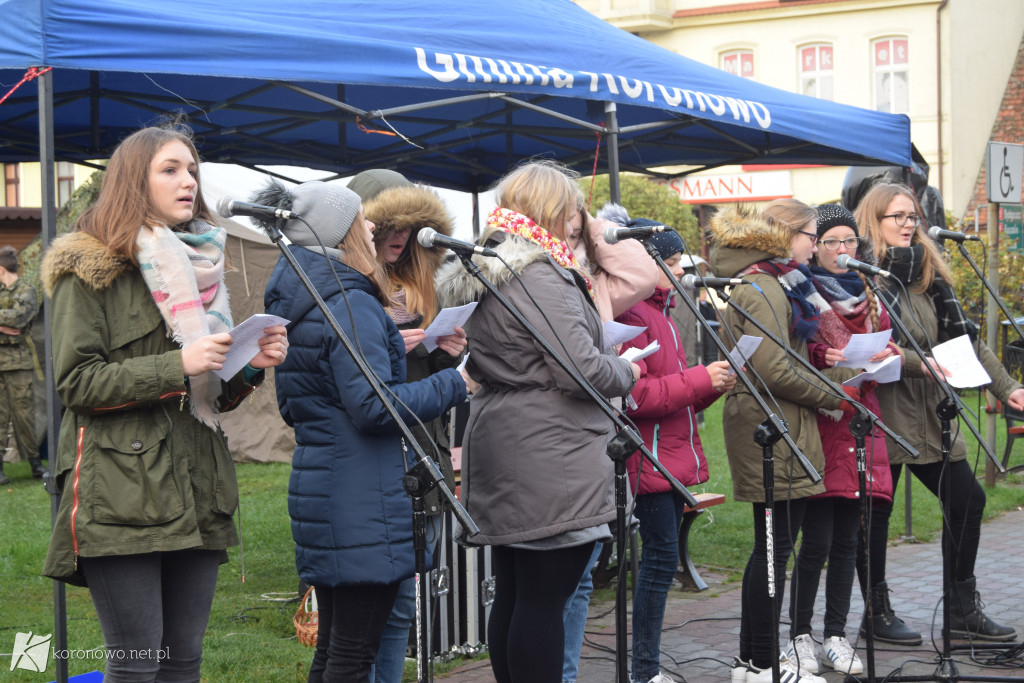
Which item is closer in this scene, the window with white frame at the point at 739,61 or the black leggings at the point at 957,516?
the black leggings at the point at 957,516

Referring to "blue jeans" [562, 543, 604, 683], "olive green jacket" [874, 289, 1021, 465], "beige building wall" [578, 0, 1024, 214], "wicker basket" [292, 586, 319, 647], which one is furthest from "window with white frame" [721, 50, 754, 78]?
"blue jeans" [562, 543, 604, 683]

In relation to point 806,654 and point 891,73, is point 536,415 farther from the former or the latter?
point 891,73

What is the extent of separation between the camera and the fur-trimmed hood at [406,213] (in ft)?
12.7

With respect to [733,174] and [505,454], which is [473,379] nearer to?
[505,454]

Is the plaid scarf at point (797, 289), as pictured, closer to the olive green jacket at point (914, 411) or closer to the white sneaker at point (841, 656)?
the olive green jacket at point (914, 411)

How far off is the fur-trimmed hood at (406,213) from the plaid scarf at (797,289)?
145 cm

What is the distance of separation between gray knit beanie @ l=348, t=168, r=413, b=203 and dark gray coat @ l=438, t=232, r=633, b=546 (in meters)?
0.62

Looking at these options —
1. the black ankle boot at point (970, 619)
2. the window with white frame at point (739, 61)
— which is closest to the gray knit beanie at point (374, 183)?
the black ankle boot at point (970, 619)

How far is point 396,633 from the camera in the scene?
360cm

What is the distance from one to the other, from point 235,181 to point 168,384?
737 cm

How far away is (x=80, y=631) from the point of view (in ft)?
18.1

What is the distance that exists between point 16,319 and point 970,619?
900cm

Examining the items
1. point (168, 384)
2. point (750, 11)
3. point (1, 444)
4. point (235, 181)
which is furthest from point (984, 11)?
point (168, 384)

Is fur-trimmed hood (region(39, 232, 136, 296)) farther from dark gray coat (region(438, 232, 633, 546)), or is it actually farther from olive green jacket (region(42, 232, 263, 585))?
dark gray coat (region(438, 232, 633, 546))
